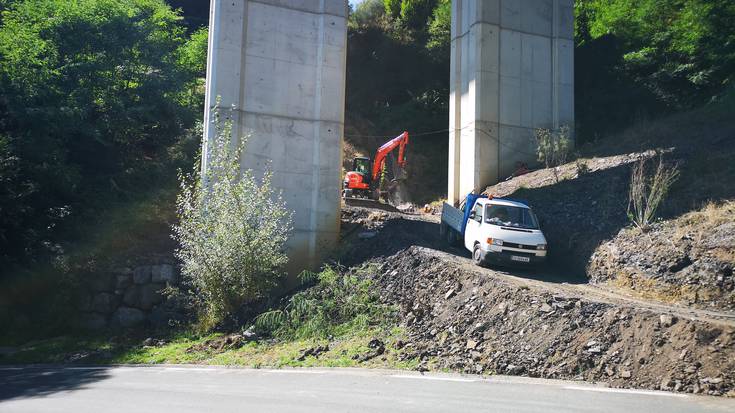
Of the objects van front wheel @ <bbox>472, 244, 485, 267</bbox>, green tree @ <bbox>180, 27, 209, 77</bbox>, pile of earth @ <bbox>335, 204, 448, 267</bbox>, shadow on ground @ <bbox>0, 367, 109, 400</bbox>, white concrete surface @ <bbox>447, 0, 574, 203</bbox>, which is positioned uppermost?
green tree @ <bbox>180, 27, 209, 77</bbox>

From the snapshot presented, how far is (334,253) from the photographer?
2075 centimetres

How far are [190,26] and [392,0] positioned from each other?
17370 mm

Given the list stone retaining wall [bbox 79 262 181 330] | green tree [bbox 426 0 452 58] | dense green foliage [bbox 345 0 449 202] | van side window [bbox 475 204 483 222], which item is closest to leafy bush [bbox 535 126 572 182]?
van side window [bbox 475 204 483 222]

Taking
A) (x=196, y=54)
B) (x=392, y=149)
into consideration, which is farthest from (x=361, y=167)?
(x=196, y=54)

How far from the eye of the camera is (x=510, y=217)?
56.2 feet

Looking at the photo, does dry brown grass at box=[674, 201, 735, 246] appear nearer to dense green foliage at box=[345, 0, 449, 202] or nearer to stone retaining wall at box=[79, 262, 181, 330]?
stone retaining wall at box=[79, 262, 181, 330]

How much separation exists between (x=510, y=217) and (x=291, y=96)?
31.1ft

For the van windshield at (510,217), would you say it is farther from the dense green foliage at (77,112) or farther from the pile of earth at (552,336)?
the dense green foliage at (77,112)

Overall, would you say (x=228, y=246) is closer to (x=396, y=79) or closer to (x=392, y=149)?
(x=392, y=149)

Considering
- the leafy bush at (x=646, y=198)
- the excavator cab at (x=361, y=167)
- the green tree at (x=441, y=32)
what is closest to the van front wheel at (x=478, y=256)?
the leafy bush at (x=646, y=198)

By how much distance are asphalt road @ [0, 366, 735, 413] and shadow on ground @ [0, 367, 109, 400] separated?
24mm

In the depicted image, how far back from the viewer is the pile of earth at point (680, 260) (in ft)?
42.4

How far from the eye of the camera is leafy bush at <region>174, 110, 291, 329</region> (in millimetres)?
16672

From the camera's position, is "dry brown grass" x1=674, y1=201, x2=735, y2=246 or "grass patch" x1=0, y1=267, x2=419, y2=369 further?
"dry brown grass" x1=674, y1=201, x2=735, y2=246
